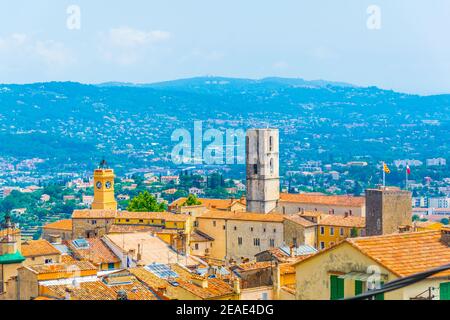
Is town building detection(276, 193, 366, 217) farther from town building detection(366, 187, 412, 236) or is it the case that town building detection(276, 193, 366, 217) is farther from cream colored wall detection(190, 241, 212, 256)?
town building detection(366, 187, 412, 236)

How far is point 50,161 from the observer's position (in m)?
172

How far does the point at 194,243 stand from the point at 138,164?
120757 mm

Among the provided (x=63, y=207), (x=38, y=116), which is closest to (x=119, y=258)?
(x=63, y=207)

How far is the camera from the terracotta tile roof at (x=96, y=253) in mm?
34716

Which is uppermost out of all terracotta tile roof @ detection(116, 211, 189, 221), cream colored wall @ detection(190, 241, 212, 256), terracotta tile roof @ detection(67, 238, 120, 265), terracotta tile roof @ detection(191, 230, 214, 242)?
terracotta tile roof @ detection(67, 238, 120, 265)

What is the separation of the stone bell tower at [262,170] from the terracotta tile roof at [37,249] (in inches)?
895

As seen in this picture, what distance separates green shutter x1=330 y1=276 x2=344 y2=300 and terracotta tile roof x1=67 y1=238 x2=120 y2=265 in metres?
23.6

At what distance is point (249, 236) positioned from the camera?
4819cm

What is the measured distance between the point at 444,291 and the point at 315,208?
148ft

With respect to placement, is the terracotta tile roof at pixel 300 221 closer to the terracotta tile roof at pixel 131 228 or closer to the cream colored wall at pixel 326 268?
the terracotta tile roof at pixel 131 228

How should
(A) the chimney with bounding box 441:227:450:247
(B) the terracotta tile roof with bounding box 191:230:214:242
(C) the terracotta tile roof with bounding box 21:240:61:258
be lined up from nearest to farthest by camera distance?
(A) the chimney with bounding box 441:227:450:247 < (C) the terracotta tile roof with bounding box 21:240:61:258 < (B) the terracotta tile roof with bounding box 191:230:214:242

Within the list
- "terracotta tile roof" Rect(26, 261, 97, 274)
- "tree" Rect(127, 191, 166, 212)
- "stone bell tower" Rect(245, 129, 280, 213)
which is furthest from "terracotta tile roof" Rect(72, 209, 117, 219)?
"terracotta tile roof" Rect(26, 261, 97, 274)

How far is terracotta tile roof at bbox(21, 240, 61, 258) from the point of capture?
35.1 meters

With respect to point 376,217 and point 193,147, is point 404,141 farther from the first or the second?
point 376,217
